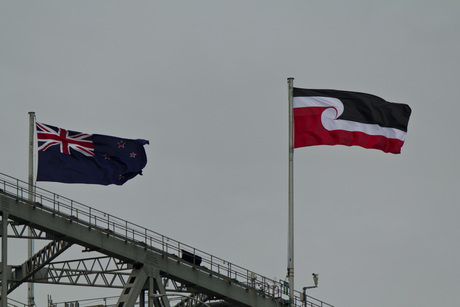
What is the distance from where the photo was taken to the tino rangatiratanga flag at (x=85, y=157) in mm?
65375

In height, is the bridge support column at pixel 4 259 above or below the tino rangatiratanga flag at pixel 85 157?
below

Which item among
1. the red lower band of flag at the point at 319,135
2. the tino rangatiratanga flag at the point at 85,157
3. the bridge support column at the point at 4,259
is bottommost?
the bridge support column at the point at 4,259

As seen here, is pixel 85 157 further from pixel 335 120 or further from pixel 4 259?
pixel 335 120

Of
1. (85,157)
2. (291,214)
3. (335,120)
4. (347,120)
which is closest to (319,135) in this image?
(335,120)

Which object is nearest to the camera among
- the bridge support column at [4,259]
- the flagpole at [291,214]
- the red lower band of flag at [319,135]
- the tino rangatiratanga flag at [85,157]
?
the flagpole at [291,214]

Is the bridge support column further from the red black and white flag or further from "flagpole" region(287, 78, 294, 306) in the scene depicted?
the red black and white flag

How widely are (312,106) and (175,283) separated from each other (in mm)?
15100

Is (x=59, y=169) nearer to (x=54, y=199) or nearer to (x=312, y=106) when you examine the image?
(x=54, y=199)

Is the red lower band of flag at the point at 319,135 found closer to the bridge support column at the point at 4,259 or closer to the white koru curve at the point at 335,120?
the white koru curve at the point at 335,120

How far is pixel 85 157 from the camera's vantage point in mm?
66875

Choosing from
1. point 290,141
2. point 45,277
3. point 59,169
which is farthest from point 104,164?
point 290,141

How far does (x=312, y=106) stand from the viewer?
61438 mm

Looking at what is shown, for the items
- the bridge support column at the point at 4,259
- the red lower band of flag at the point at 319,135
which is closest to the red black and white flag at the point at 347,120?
the red lower band of flag at the point at 319,135

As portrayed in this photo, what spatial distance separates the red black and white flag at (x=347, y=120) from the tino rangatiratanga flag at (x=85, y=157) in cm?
1129
